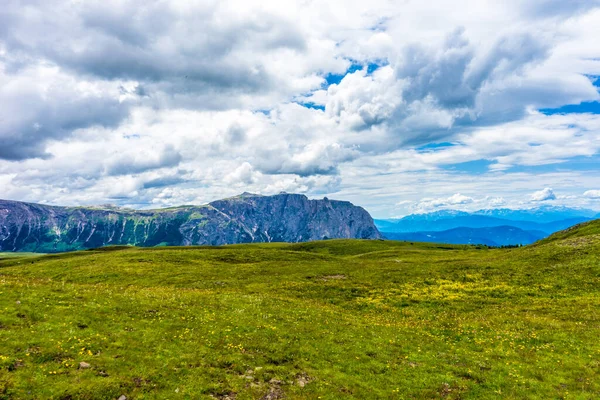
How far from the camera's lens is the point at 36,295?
3073 centimetres

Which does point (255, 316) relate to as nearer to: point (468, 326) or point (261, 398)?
point (261, 398)

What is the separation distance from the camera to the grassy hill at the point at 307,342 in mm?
20688

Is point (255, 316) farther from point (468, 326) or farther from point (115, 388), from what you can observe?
point (468, 326)

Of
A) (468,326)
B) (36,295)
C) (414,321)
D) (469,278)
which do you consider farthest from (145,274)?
(469,278)

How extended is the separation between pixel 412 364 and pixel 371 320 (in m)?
13.0

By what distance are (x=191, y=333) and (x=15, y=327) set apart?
12.6m

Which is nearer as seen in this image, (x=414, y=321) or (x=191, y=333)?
(x=191, y=333)

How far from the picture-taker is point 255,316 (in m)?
35.7

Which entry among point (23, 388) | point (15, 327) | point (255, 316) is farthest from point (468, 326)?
point (15, 327)

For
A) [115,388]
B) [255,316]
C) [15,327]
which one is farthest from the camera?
[255,316]

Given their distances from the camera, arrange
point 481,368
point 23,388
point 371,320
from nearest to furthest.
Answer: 1. point 23,388
2. point 481,368
3. point 371,320

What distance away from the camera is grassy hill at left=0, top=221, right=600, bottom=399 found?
2069cm

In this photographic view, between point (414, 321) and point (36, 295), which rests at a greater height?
point (36, 295)

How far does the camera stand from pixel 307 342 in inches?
1169
